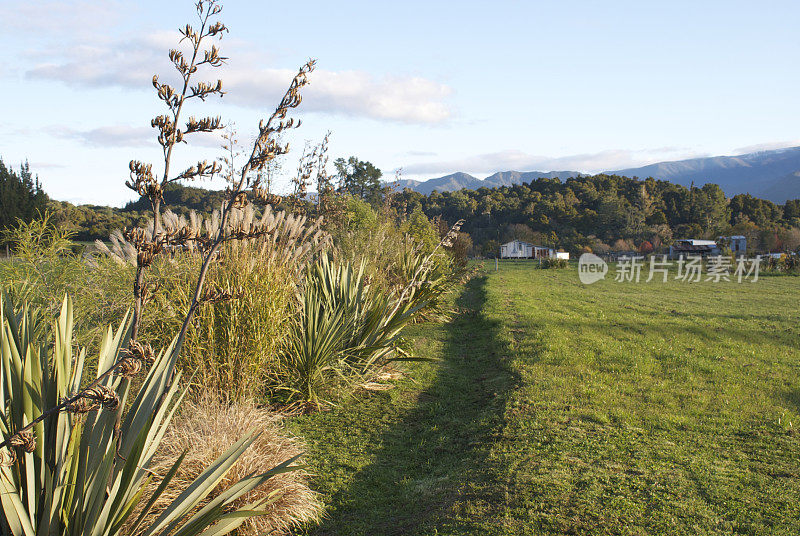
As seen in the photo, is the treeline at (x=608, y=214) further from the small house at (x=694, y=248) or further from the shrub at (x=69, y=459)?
the shrub at (x=69, y=459)

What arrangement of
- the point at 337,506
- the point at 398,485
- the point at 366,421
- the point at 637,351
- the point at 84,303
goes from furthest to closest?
the point at 637,351 < the point at 366,421 < the point at 84,303 < the point at 398,485 < the point at 337,506

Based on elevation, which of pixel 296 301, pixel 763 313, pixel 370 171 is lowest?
pixel 763 313

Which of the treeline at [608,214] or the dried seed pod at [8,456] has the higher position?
the treeline at [608,214]

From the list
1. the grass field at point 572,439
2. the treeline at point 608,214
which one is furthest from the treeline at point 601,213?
the grass field at point 572,439

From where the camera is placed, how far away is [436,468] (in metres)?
4.46

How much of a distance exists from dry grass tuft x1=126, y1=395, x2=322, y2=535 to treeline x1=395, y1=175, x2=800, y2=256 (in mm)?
49593

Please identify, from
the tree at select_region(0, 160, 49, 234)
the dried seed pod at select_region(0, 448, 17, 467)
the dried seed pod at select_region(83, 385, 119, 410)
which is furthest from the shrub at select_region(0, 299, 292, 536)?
the tree at select_region(0, 160, 49, 234)

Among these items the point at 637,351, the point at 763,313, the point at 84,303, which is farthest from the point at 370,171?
the point at 84,303

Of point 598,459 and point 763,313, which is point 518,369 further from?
point 763,313

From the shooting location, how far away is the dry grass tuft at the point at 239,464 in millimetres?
3285

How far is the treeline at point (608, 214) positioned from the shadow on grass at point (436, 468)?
4655 cm

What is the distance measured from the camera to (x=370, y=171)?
53.3m

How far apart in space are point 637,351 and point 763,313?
696 cm

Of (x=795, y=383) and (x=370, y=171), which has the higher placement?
(x=370, y=171)
